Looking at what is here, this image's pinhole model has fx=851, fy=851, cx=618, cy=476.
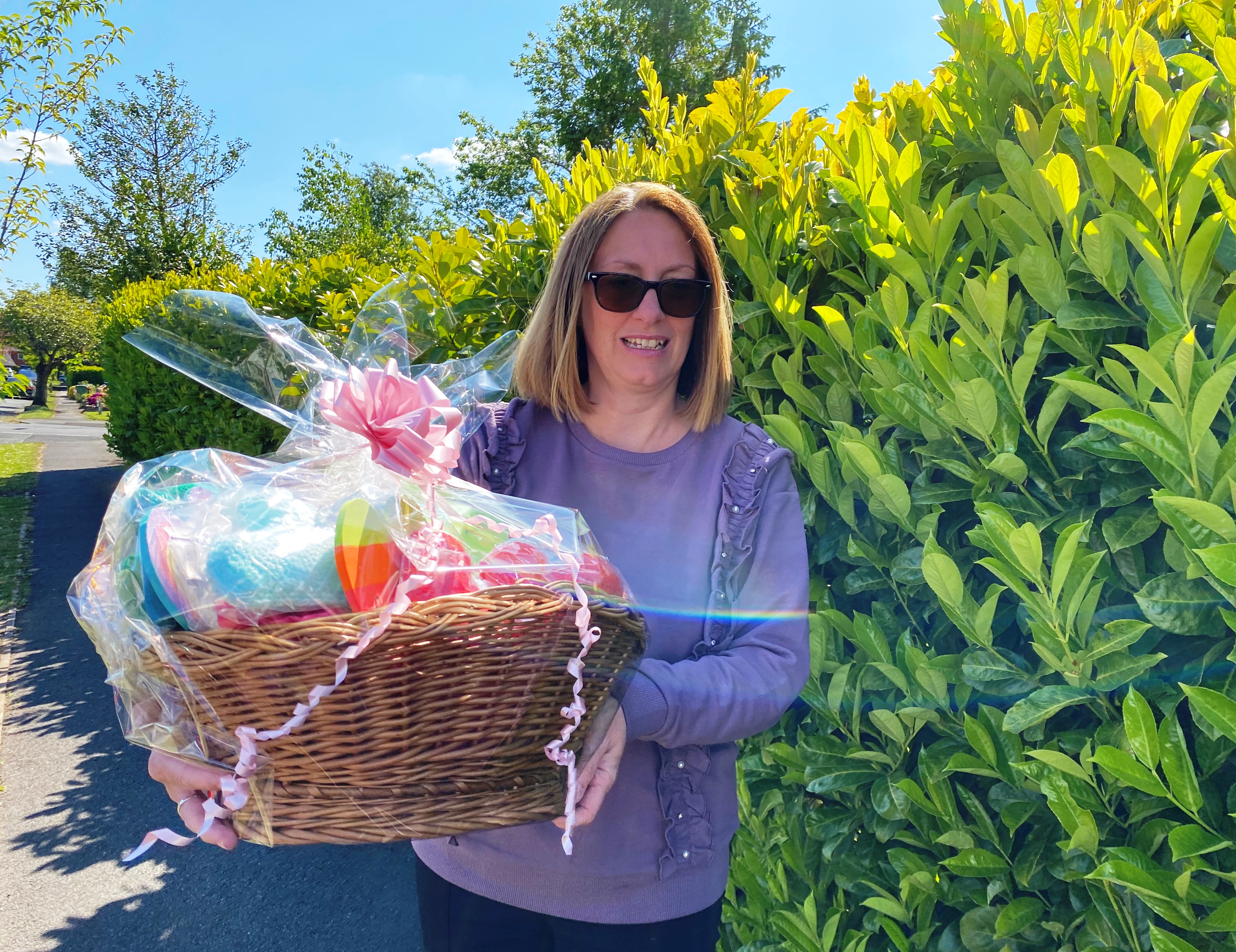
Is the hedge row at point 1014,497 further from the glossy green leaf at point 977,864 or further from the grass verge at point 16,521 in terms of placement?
the grass verge at point 16,521

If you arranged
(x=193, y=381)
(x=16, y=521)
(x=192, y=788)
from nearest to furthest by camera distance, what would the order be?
(x=192, y=788), (x=193, y=381), (x=16, y=521)

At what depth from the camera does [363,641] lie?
1.00 m

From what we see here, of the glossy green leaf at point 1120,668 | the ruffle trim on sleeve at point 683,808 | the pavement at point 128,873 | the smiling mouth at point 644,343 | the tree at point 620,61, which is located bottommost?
the pavement at point 128,873

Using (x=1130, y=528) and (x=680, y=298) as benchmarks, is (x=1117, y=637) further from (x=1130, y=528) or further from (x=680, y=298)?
(x=680, y=298)

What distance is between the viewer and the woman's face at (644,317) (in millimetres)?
1813

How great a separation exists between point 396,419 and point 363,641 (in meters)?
0.46

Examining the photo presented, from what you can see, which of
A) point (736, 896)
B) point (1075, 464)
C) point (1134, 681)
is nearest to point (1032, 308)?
point (1075, 464)

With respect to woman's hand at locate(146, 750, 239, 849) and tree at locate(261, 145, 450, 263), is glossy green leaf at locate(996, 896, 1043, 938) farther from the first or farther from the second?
tree at locate(261, 145, 450, 263)

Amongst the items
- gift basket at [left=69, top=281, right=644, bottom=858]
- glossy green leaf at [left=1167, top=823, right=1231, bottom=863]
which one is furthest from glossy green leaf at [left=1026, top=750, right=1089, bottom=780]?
gift basket at [left=69, top=281, right=644, bottom=858]

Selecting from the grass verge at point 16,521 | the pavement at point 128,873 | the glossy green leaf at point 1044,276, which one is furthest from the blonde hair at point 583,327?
the grass verge at point 16,521

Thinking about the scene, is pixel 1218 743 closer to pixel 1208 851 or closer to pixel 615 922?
pixel 1208 851

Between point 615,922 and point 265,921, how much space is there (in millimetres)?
2625

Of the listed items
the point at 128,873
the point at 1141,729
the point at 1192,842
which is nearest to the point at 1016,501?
the point at 1141,729

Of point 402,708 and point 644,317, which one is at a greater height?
point 644,317
